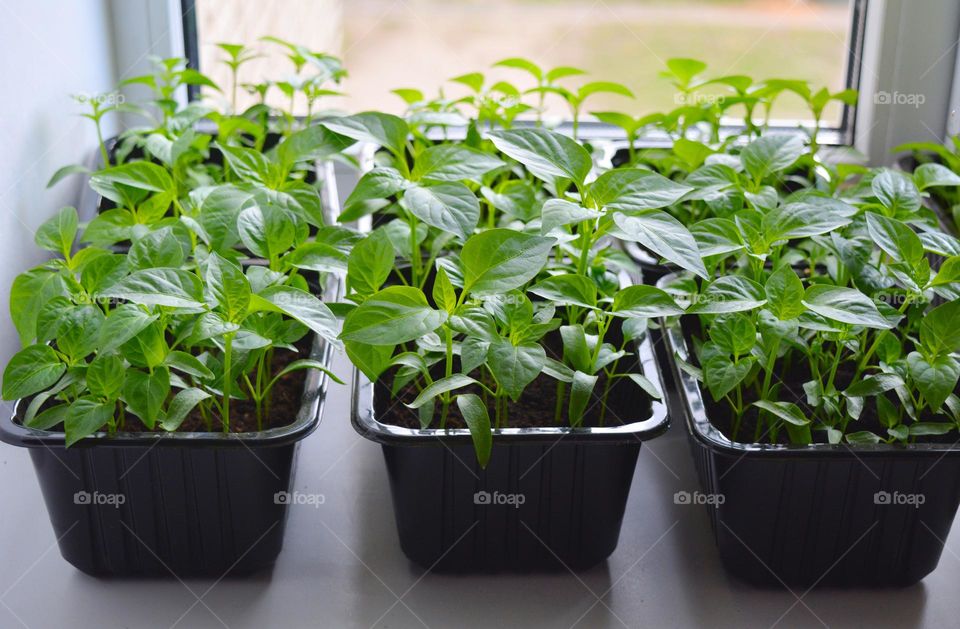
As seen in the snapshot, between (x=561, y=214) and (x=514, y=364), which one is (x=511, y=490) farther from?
(x=561, y=214)

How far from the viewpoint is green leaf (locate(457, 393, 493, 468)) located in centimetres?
87

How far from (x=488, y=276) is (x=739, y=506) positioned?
11.9 inches

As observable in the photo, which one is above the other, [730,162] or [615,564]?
[730,162]

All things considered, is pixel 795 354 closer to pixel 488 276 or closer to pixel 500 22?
pixel 488 276

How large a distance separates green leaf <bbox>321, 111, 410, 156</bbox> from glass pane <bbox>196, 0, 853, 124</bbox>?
57 cm

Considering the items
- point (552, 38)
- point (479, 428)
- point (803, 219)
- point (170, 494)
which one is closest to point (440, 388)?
point (479, 428)

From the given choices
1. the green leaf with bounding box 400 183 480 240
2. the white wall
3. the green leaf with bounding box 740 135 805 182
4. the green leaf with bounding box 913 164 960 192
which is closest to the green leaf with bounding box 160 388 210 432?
the green leaf with bounding box 400 183 480 240

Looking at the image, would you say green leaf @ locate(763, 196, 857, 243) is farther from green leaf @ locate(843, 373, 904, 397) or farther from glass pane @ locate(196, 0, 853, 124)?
glass pane @ locate(196, 0, 853, 124)

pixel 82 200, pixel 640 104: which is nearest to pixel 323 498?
pixel 82 200

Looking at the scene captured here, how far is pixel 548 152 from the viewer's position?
3.05 ft

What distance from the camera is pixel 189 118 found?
1291mm

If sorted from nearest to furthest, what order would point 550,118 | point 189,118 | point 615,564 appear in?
point 615,564, point 189,118, point 550,118

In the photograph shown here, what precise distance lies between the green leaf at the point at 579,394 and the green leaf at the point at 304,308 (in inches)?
8.0

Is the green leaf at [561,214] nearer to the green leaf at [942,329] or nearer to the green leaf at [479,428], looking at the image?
the green leaf at [479,428]
